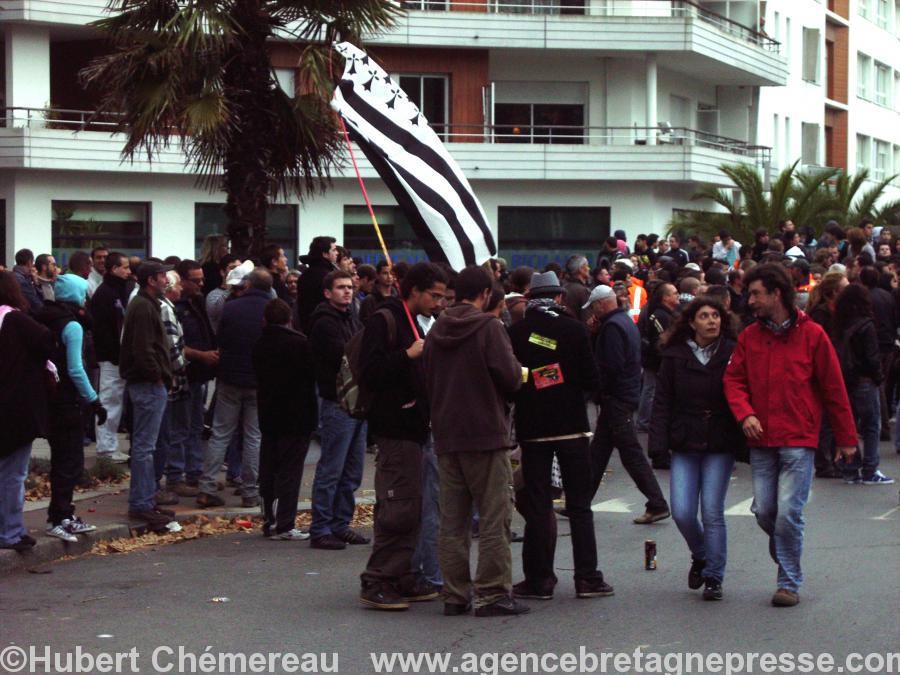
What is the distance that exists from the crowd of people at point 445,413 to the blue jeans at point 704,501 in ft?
0.04

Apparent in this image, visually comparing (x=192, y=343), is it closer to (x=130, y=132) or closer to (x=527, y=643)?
(x=130, y=132)

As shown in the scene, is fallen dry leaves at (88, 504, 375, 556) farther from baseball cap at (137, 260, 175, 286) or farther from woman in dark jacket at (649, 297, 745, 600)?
woman in dark jacket at (649, 297, 745, 600)

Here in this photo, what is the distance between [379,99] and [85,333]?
585 centimetres

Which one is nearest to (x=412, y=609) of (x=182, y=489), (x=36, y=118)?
(x=182, y=489)

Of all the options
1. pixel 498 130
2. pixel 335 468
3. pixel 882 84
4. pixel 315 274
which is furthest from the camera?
pixel 882 84

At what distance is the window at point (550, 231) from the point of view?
40719 mm

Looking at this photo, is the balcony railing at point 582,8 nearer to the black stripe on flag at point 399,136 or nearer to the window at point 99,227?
the window at point 99,227

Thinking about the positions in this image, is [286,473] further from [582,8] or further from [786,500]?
[582,8]

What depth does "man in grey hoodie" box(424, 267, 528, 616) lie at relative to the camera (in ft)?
27.7

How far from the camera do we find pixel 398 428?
29.2ft

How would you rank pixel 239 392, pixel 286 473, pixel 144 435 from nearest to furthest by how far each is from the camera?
pixel 286 473 → pixel 144 435 → pixel 239 392

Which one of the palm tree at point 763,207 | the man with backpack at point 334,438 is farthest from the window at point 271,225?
the man with backpack at point 334,438

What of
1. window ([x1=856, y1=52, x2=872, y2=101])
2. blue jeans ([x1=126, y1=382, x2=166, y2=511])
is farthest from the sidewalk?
window ([x1=856, y1=52, x2=872, y2=101])

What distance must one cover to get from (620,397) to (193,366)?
3847 mm
